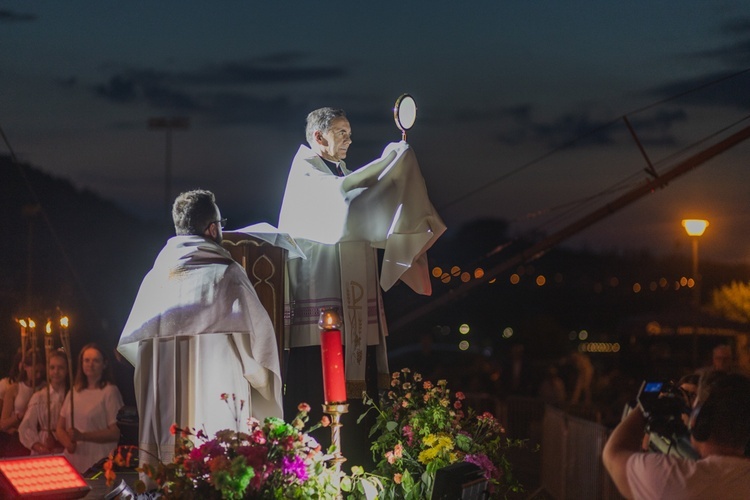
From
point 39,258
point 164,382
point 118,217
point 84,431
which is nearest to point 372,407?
point 164,382

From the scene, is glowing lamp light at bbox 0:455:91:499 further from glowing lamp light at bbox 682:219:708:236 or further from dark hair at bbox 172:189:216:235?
glowing lamp light at bbox 682:219:708:236

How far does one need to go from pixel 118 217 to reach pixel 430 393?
1366 centimetres

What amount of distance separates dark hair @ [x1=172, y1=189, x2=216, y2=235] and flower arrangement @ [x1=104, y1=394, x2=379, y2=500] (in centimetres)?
186

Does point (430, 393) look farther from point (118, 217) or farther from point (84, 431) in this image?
point (118, 217)

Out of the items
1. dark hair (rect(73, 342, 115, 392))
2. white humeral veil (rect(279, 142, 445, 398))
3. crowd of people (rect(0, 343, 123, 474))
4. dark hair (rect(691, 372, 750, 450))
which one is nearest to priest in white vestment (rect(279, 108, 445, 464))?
white humeral veil (rect(279, 142, 445, 398))

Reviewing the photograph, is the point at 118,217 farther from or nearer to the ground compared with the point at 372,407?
farther from the ground

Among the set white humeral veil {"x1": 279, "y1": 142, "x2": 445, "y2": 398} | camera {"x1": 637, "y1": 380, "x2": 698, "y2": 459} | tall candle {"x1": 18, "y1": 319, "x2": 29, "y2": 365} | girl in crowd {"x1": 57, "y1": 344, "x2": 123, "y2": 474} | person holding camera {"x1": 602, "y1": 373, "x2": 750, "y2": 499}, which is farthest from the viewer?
tall candle {"x1": 18, "y1": 319, "x2": 29, "y2": 365}

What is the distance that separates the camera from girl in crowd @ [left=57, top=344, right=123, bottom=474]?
31.1 feet

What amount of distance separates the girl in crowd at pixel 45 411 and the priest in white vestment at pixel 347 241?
116 inches

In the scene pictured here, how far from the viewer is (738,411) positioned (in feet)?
15.4

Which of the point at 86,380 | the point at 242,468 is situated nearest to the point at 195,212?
the point at 242,468

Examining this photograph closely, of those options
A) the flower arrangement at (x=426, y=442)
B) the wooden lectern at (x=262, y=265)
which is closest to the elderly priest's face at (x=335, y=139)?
the wooden lectern at (x=262, y=265)

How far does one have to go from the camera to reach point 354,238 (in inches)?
303

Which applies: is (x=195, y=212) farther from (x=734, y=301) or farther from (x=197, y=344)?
(x=734, y=301)
